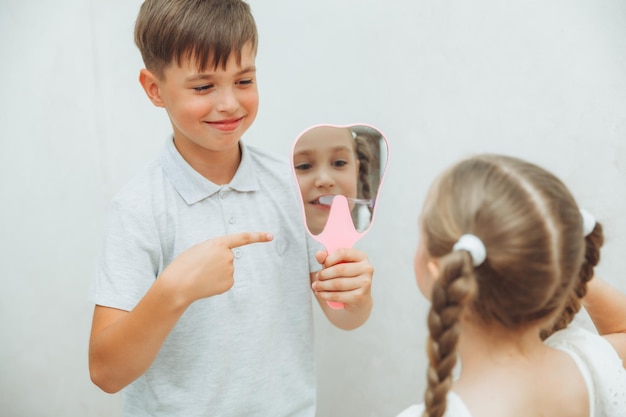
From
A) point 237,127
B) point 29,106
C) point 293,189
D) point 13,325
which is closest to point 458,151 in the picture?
point 293,189

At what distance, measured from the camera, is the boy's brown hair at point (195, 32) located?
100 cm

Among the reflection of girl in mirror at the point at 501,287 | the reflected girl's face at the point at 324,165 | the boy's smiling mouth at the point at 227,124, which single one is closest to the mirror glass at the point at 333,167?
the reflected girl's face at the point at 324,165

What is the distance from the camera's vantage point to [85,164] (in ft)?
5.30

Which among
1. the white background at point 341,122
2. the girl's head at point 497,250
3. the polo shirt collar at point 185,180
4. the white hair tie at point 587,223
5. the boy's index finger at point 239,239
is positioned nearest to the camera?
the girl's head at point 497,250

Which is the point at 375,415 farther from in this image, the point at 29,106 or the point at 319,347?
the point at 29,106

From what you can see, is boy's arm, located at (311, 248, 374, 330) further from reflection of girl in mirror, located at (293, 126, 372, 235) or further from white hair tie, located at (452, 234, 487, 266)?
white hair tie, located at (452, 234, 487, 266)

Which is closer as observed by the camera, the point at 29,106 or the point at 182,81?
the point at 182,81

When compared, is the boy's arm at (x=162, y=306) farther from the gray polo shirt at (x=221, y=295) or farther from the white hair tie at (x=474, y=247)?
the white hair tie at (x=474, y=247)

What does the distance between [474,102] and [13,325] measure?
4.22ft

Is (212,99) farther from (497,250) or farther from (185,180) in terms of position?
(497,250)

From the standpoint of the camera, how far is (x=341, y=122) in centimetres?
142

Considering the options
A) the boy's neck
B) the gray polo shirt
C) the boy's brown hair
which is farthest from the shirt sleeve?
the boy's brown hair

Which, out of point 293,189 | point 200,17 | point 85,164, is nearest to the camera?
point 200,17

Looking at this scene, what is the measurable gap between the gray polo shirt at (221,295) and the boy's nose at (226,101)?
0.12 metres
